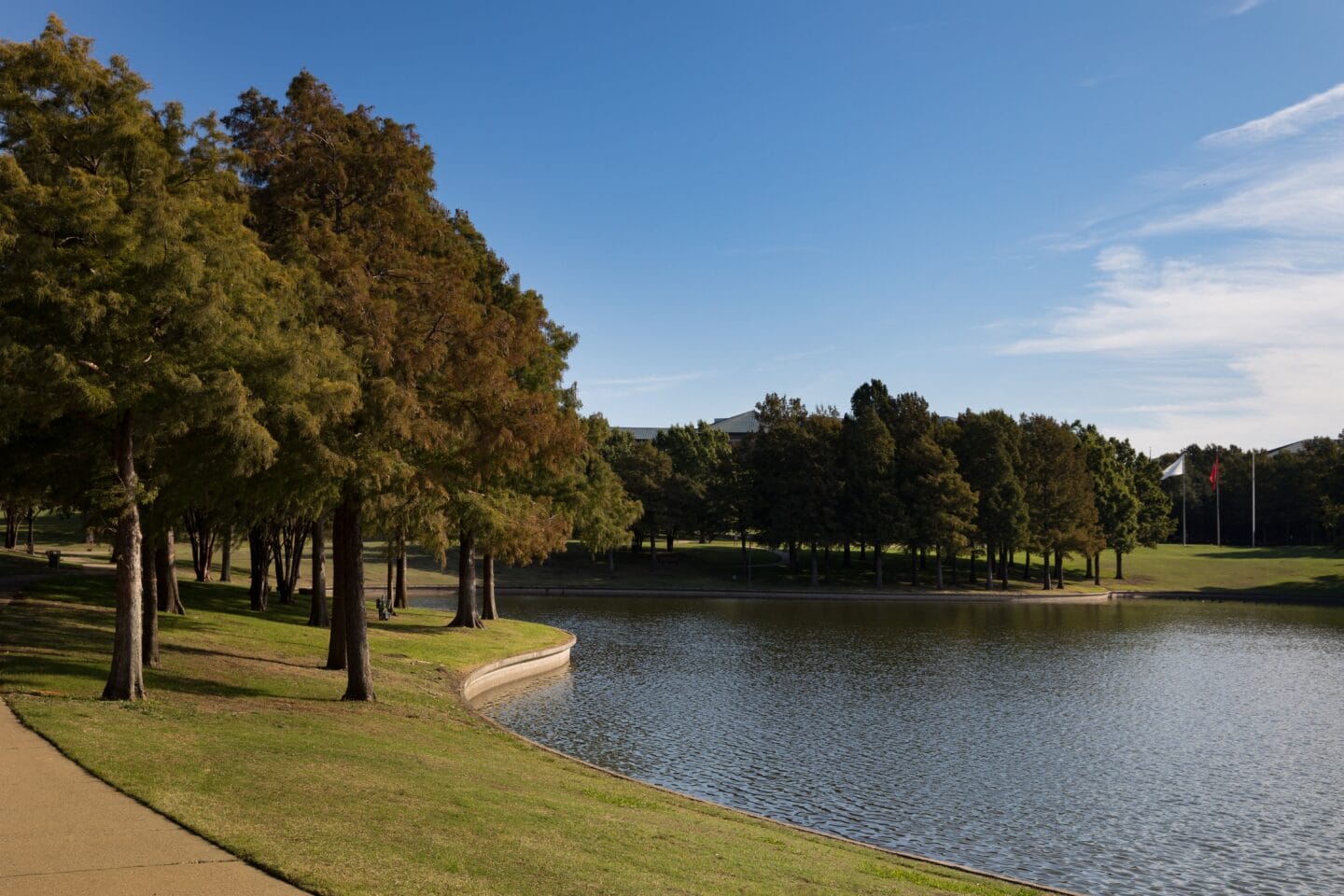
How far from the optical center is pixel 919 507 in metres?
84.1

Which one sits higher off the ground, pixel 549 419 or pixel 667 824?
pixel 549 419

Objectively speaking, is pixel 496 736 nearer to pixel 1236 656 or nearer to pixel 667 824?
pixel 667 824

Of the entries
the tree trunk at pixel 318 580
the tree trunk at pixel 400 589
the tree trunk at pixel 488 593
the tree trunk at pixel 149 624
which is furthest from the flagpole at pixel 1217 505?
the tree trunk at pixel 149 624

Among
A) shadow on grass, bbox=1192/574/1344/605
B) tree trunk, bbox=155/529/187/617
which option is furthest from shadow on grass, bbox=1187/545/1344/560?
tree trunk, bbox=155/529/187/617

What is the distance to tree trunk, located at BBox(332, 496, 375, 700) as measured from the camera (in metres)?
23.6

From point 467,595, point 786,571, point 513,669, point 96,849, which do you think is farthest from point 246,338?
point 786,571

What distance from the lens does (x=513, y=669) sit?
36344 mm

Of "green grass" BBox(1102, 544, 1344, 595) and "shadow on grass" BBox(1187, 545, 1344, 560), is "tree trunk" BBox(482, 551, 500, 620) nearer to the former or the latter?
"green grass" BBox(1102, 544, 1344, 595)

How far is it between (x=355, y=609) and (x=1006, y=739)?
55.7 feet

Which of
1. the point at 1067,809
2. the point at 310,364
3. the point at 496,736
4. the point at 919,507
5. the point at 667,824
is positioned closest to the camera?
the point at 667,824

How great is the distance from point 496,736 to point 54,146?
47.6ft

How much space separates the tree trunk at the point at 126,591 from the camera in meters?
18.9

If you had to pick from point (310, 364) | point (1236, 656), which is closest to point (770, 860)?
point (310, 364)

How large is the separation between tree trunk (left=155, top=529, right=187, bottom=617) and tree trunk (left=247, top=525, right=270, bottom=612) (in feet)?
13.4
